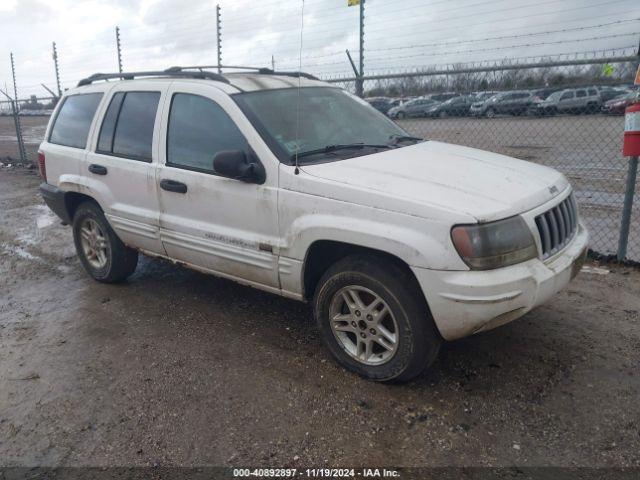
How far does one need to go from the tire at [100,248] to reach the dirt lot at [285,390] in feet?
1.30

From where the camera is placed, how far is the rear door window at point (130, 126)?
14.3ft

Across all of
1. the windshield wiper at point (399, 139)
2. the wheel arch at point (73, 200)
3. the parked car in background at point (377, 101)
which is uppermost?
the parked car in background at point (377, 101)

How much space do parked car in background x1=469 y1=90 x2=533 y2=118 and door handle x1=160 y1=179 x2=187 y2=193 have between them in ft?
27.5

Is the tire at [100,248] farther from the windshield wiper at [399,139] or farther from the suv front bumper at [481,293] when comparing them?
the suv front bumper at [481,293]

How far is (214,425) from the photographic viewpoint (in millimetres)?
3008

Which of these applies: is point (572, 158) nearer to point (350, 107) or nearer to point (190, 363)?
point (350, 107)

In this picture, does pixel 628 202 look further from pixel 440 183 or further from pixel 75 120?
pixel 75 120

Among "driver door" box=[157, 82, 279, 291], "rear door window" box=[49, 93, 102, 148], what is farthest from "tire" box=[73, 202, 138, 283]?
"driver door" box=[157, 82, 279, 291]

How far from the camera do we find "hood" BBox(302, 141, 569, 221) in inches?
115

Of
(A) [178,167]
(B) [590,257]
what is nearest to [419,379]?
(A) [178,167]

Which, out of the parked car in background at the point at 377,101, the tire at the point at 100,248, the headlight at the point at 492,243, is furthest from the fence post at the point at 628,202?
the tire at the point at 100,248

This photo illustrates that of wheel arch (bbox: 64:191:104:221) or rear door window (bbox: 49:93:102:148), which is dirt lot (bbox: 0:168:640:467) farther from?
rear door window (bbox: 49:93:102:148)

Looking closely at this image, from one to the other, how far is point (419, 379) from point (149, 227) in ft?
8.02

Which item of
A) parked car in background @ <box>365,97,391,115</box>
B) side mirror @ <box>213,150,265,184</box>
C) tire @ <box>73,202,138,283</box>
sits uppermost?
parked car in background @ <box>365,97,391,115</box>
